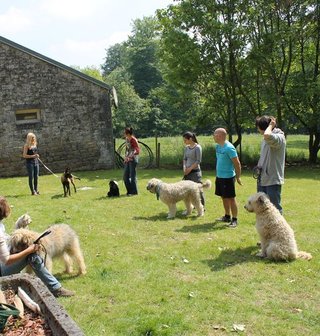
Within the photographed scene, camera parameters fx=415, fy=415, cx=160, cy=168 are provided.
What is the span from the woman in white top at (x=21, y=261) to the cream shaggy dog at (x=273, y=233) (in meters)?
3.00

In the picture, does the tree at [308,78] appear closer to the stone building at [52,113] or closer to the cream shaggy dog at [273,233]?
the stone building at [52,113]

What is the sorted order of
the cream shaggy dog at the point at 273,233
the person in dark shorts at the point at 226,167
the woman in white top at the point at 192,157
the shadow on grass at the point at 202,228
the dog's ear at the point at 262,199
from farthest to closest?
1. the woman in white top at the point at 192,157
2. the shadow on grass at the point at 202,228
3. the person in dark shorts at the point at 226,167
4. the dog's ear at the point at 262,199
5. the cream shaggy dog at the point at 273,233

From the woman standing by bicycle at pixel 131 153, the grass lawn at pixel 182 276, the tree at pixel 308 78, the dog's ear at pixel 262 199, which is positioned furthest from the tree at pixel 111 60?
the dog's ear at pixel 262 199

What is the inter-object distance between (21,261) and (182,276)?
221 centimetres

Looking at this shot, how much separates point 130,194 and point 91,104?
795cm

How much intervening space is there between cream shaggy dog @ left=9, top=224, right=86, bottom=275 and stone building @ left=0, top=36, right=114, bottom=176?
1311 centimetres

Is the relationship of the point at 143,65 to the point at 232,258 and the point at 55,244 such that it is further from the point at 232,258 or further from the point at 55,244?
the point at 55,244

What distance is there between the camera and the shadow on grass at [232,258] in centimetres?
623

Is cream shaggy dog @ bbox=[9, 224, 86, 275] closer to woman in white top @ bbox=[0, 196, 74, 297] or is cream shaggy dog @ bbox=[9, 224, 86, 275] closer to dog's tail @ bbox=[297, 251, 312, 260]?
woman in white top @ bbox=[0, 196, 74, 297]

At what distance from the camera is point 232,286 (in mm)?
5410

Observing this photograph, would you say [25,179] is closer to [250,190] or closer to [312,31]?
[250,190]

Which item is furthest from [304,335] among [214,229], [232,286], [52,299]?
[214,229]

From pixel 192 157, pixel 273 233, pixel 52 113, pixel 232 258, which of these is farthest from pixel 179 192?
pixel 52 113

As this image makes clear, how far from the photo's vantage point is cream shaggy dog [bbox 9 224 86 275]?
16.1 feet
